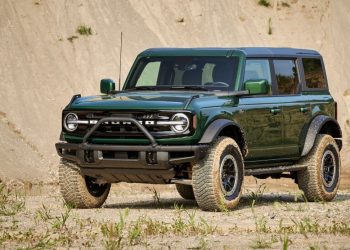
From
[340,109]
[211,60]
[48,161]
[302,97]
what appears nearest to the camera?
[211,60]

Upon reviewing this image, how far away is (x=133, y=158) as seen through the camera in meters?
12.7

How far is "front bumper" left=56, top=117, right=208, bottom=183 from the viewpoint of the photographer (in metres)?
12.6

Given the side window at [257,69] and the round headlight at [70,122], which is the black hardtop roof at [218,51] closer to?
the side window at [257,69]

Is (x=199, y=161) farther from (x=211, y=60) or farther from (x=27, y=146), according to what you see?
(x=27, y=146)

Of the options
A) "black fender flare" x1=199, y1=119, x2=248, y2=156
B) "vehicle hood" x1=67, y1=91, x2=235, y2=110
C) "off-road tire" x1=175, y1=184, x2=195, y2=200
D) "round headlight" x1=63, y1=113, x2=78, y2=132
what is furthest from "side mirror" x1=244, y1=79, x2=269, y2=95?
"off-road tire" x1=175, y1=184, x2=195, y2=200

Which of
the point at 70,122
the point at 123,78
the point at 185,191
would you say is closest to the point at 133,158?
the point at 70,122

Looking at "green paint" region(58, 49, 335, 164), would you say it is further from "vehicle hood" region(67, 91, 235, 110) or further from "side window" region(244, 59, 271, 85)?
"side window" region(244, 59, 271, 85)

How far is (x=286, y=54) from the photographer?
15.5 m

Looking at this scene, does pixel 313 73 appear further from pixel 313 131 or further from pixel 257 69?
pixel 257 69

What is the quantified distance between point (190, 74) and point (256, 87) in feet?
3.18

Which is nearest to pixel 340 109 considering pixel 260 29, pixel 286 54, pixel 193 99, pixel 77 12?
pixel 260 29

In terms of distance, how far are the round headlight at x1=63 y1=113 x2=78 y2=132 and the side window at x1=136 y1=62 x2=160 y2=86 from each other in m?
1.37

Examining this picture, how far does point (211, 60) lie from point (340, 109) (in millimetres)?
20726

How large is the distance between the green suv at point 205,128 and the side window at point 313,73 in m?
0.03
